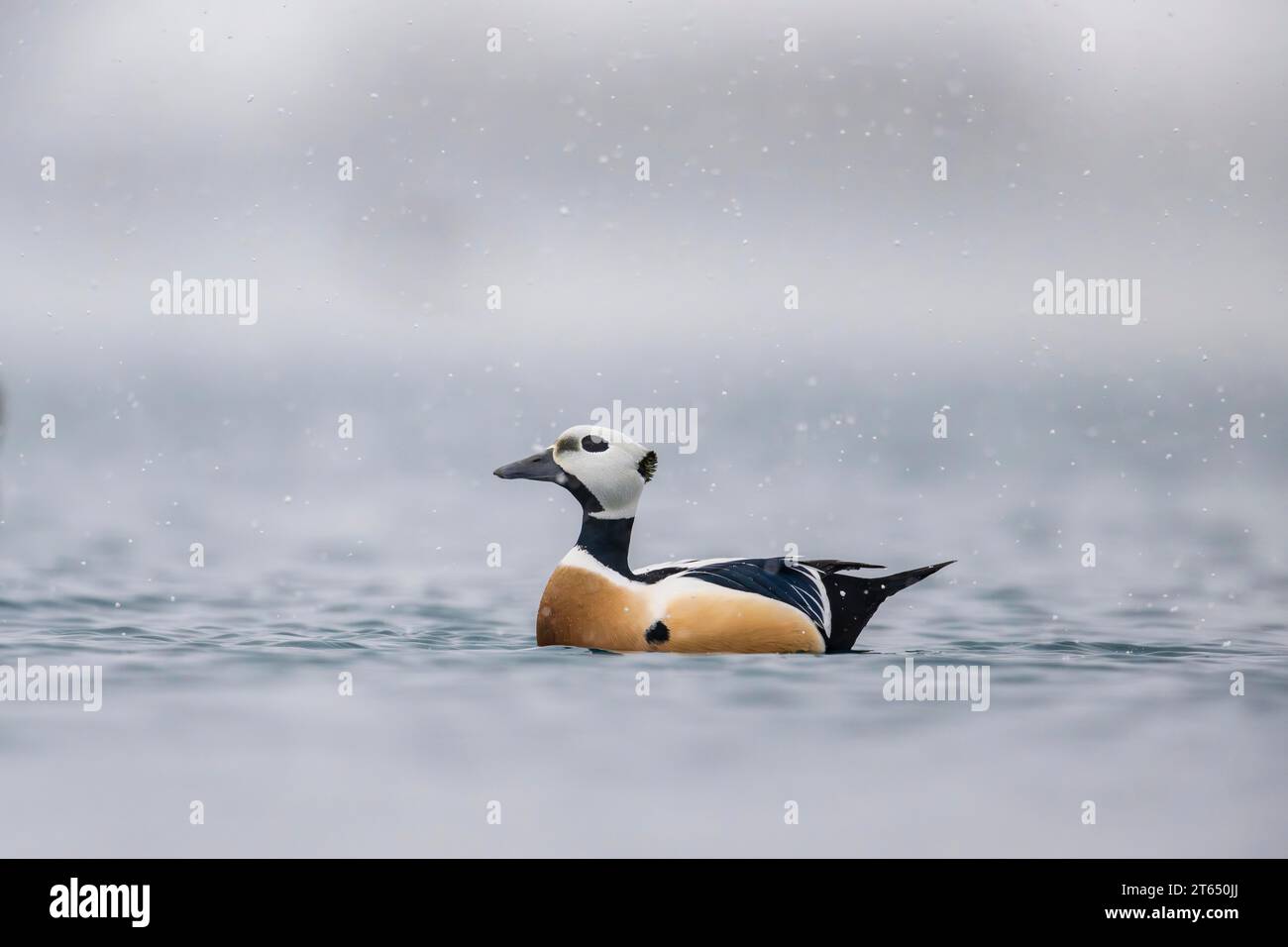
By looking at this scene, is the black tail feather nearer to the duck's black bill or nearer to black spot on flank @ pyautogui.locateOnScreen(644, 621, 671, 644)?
black spot on flank @ pyautogui.locateOnScreen(644, 621, 671, 644)

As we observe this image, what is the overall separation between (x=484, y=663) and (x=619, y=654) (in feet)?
1.98

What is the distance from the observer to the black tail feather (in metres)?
8.97

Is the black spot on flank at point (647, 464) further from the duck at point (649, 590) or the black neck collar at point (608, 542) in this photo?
the black neck collar at point (608, 542)

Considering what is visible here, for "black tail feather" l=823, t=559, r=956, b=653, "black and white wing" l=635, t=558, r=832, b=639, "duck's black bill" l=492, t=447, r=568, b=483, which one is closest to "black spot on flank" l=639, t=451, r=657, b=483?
"duck's black bill" l=492, t=447, r=568, b=483

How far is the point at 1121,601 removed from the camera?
416 inches

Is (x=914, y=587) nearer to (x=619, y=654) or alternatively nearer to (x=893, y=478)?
A: (x=619, y=654)

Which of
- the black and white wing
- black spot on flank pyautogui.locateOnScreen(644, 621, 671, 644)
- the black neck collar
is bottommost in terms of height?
black spot on flank pyautogui.locateOnScreen(644, 621, 671, 644)

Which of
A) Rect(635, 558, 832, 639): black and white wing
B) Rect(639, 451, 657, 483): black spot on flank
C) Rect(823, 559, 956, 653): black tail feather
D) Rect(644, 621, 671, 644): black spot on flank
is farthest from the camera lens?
Rect(823, 559, 956, 653): black tail feather

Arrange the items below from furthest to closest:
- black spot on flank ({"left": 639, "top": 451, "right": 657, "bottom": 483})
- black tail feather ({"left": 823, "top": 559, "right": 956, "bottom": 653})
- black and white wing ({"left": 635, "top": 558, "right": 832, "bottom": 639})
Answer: black tail feather ({"left": 823, "top": 559, "right": 956, "bottom": 653})
black spot on flank ({"left": 639, "top": 451, "right": 657, "bottom": 483})
black and white wing ({"left": 635, "top": 558, "right": 832, "bottom": 639})

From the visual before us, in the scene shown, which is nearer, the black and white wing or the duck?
the duck

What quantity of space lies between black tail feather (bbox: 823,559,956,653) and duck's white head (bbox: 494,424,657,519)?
1034mm

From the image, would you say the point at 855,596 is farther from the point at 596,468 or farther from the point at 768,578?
the point at 596,468

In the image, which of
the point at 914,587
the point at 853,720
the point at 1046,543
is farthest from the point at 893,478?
the point at 853,720

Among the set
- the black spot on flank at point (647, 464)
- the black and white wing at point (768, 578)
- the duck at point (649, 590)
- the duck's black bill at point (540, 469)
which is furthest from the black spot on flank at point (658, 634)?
the duck's black bill at point (540, 469)
